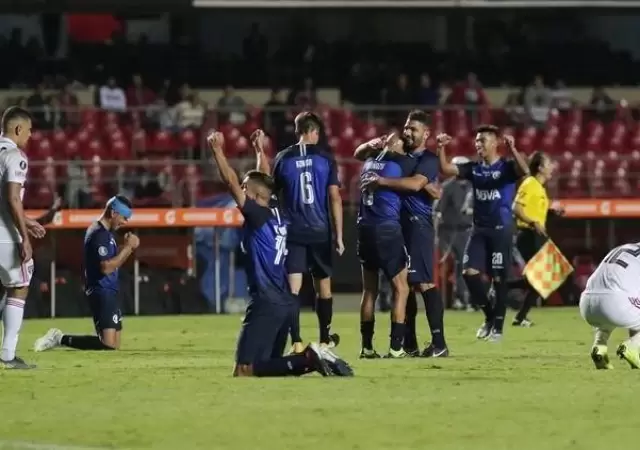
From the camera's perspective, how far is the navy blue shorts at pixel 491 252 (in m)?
18.7

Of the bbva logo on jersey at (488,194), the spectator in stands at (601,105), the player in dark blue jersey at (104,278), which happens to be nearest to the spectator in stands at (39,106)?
the spectator in stands at (601,105)

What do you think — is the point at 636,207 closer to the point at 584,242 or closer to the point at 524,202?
the point at 584,242

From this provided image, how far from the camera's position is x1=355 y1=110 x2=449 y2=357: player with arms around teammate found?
51.8 feet

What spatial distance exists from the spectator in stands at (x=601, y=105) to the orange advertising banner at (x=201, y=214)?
6053mm

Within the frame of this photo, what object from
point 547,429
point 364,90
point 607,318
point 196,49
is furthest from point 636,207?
point 547,429

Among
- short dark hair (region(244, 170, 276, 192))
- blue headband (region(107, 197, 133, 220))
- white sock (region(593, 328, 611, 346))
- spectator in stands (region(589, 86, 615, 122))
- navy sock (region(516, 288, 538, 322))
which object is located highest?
spectator in stands (region(589, 86, 615, 122))

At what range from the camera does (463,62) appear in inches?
1406

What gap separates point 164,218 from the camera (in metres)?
26.1

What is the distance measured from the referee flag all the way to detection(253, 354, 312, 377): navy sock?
32.9 ft

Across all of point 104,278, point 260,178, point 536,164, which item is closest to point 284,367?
point 260,178

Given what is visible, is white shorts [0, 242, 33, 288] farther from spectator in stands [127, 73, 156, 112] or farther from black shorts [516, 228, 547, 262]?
spectator in stands [127, 73, 156, 112]

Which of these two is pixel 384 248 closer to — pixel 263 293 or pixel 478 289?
pixel 478 289

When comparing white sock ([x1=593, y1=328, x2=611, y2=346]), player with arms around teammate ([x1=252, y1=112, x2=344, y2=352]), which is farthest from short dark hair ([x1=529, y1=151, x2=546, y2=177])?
white sock ([x1=593, y1=328, x2=611, y2=346])

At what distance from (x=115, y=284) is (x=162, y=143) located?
1292cm
